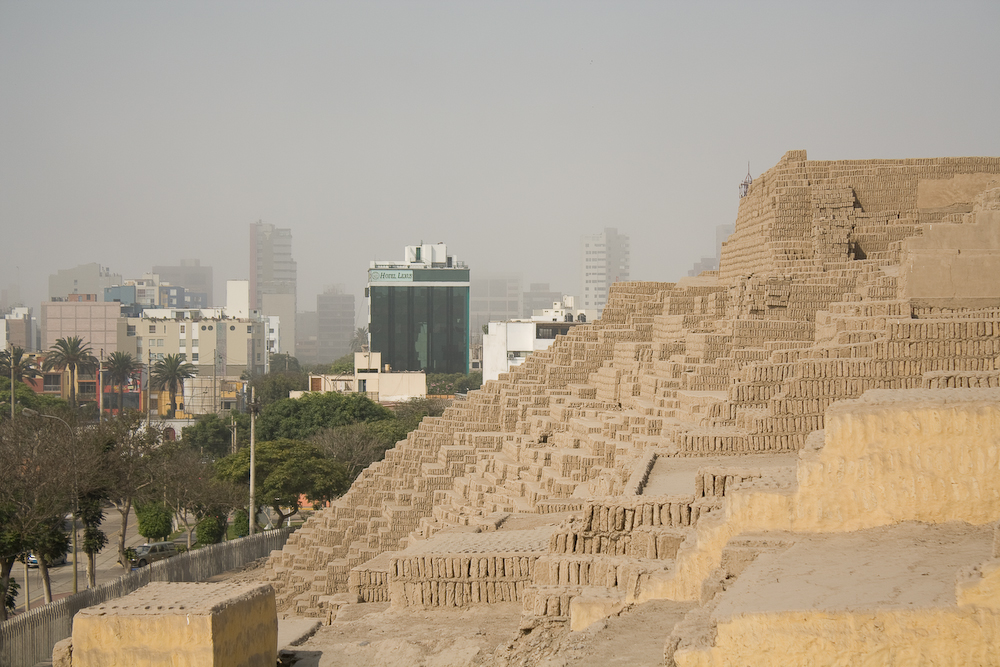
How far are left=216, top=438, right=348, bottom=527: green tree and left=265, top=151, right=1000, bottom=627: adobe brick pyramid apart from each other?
7.08 m

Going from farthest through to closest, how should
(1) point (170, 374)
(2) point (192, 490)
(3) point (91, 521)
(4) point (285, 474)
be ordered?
(1) point (170, 374) < (4) point (285, 474) < (2) point (192, 490) < (3) point (91, 521)

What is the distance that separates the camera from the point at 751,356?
788 inches

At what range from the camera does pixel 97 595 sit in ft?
68.1

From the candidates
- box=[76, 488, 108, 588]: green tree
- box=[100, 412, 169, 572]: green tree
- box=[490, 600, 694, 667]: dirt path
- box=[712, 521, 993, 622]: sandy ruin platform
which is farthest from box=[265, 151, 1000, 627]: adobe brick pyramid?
box=[76, 488, 108, 588]: green tree

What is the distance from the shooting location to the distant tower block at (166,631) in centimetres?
1202

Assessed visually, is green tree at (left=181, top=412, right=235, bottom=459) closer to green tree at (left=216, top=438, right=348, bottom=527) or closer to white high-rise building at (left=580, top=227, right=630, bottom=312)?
green tree at (left=216, top=438, right=348, bottom=527)

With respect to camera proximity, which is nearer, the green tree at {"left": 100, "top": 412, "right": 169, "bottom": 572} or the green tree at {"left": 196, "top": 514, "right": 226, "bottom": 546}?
the green tree at {"left": 100, "top": 412, "right": 169, "bottom": 572}

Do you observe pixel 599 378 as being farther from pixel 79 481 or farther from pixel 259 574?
pixel 79 481

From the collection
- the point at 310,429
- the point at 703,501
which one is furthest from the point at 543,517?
the point at 310,429

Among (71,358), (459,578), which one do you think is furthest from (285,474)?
Answer: (71,358)

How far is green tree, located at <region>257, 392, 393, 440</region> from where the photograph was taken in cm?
5122

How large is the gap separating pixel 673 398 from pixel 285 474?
750 inches

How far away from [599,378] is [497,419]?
14.1ft

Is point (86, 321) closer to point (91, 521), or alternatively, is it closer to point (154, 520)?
point (154, 520)
